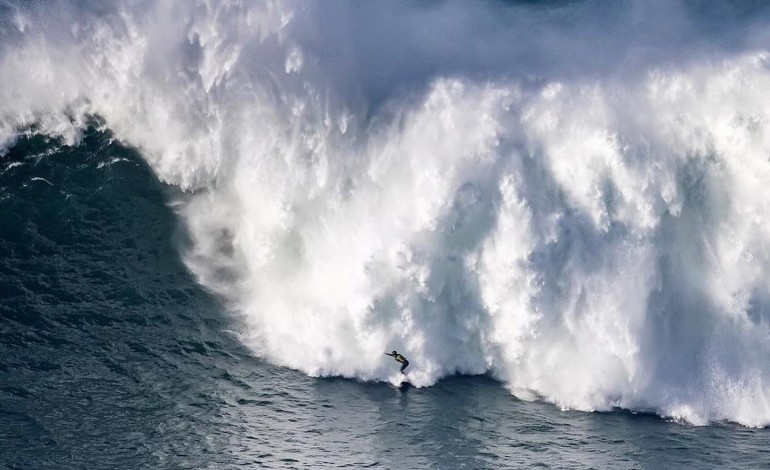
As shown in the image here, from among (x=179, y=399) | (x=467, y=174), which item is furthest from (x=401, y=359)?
(x=179, y=399)

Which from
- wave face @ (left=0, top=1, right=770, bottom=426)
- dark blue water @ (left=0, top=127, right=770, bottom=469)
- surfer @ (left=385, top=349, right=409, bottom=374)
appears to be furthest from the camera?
wave face @ (left=0, top=1, right=770, bottom=426)

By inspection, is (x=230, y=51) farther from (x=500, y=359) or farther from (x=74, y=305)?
(x=500, y=359)

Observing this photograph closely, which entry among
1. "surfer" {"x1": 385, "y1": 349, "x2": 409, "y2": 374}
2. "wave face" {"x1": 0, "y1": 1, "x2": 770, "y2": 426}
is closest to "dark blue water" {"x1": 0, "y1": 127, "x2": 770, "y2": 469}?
"surfer" {"x1": 385, "y1": 349, "x2": 409, "y2": 374}

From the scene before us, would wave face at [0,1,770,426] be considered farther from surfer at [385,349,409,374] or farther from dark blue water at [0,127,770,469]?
dark blue water at [0,127,770,469]

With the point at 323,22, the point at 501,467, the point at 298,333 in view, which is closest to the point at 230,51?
the point at 323,22

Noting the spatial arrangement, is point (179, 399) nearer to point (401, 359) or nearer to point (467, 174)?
point (401, 359)
